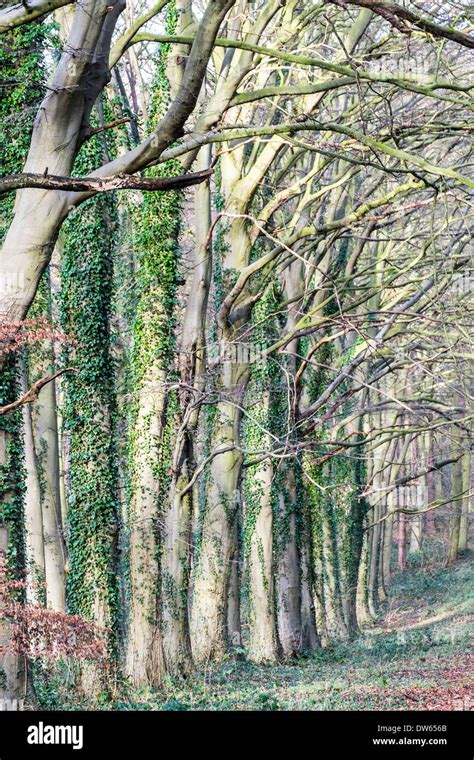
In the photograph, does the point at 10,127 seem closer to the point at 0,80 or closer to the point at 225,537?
the point at 0,80

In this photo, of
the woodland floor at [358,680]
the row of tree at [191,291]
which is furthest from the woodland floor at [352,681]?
the row of tree at [191,291]

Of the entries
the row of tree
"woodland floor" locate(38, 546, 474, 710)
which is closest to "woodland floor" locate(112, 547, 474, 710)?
"woodland floor" locate(38, 546, 474, 710)

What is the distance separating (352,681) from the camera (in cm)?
1722

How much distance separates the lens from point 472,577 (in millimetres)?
41375

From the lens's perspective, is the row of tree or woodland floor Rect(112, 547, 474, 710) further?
woodland floor Rect(112, 547, 474, 710)

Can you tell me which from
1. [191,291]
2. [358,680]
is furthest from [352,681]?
[191,291]

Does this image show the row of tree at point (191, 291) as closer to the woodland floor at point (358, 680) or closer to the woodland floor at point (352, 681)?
the woodland floor at point (352, 681)

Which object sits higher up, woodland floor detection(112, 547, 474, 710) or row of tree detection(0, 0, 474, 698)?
row of tree detection(0, 0, 474, 698)

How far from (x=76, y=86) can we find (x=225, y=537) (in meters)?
11.6

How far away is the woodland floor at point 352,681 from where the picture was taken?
44.7ft

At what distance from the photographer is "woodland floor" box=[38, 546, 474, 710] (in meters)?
13.6

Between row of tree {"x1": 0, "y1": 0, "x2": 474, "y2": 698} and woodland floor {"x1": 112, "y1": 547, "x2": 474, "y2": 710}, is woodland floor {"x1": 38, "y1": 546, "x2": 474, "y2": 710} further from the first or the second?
row of tree {"x1": 0, "y1": 0, "x2": 474, "y2": 698}
